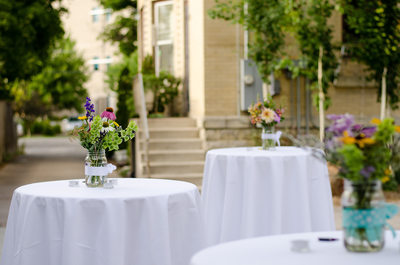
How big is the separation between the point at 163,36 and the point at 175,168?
15.0ft

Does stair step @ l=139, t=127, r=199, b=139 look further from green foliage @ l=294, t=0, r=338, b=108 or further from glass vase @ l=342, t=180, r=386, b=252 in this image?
glass vase @ l=342, t=180, r=386, b=252

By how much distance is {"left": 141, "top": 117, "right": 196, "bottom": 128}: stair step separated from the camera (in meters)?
13.8

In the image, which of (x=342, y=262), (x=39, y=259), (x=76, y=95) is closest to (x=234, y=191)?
(x=39, y=259)

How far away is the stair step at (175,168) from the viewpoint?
12.4m

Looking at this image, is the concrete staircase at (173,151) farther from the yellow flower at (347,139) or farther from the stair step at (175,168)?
the yellow flower at (347,139)

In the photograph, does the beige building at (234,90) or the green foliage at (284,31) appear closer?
the green foliage at (284,31)

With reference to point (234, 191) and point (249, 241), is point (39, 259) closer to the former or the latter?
point (249, 241)

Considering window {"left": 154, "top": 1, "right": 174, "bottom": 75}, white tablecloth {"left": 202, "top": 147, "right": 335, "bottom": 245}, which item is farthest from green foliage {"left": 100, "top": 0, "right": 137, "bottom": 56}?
white tablecloth {"left": 202, "top": 147, "right": 335, "bottom": 245}

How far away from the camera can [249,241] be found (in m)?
3.01

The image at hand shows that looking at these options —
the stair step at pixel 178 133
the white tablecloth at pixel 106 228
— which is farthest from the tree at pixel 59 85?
the white tablecloth at pixel 106 228

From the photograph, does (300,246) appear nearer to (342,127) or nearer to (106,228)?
(342,127)

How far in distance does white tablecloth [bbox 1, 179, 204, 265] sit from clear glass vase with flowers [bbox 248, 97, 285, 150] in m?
2.91

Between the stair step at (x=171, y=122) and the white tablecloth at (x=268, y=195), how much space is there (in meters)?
7.07

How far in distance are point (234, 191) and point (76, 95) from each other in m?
50.5
